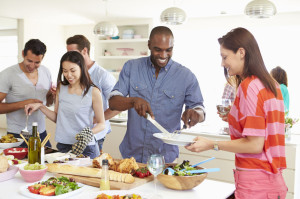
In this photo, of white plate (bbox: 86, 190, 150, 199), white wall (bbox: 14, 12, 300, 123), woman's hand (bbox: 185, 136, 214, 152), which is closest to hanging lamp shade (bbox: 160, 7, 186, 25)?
white wall (bbox: 14, 12, 300, 123)

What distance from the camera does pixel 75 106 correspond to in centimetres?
249

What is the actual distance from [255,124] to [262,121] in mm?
34

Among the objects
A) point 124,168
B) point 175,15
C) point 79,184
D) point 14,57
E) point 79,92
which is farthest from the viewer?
point 14,57

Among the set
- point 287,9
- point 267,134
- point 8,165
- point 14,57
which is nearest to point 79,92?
A: point 8,165

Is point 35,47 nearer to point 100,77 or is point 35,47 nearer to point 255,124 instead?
point 100,77

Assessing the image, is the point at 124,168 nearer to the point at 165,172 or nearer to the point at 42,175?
the point at 165,172

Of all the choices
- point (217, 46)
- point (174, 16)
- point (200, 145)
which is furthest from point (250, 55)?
point (217, 46)

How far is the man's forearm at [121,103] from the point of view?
2131 millimetres

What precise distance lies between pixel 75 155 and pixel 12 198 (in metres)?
0.62

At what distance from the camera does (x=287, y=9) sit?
217 inches

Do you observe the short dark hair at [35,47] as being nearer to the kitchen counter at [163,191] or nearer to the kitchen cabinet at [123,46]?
the kitchen counter at [163,191]

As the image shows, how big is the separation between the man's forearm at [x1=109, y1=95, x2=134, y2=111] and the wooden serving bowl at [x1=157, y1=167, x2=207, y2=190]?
0.58 meters

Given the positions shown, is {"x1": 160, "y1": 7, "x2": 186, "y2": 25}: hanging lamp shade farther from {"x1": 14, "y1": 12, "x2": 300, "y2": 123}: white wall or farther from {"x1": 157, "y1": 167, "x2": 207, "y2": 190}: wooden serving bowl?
{"x1": 157, "y1": 167, "x2": 207, "y2": 190}: wooden serving bowl

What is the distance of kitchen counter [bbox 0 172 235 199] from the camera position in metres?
1.61
